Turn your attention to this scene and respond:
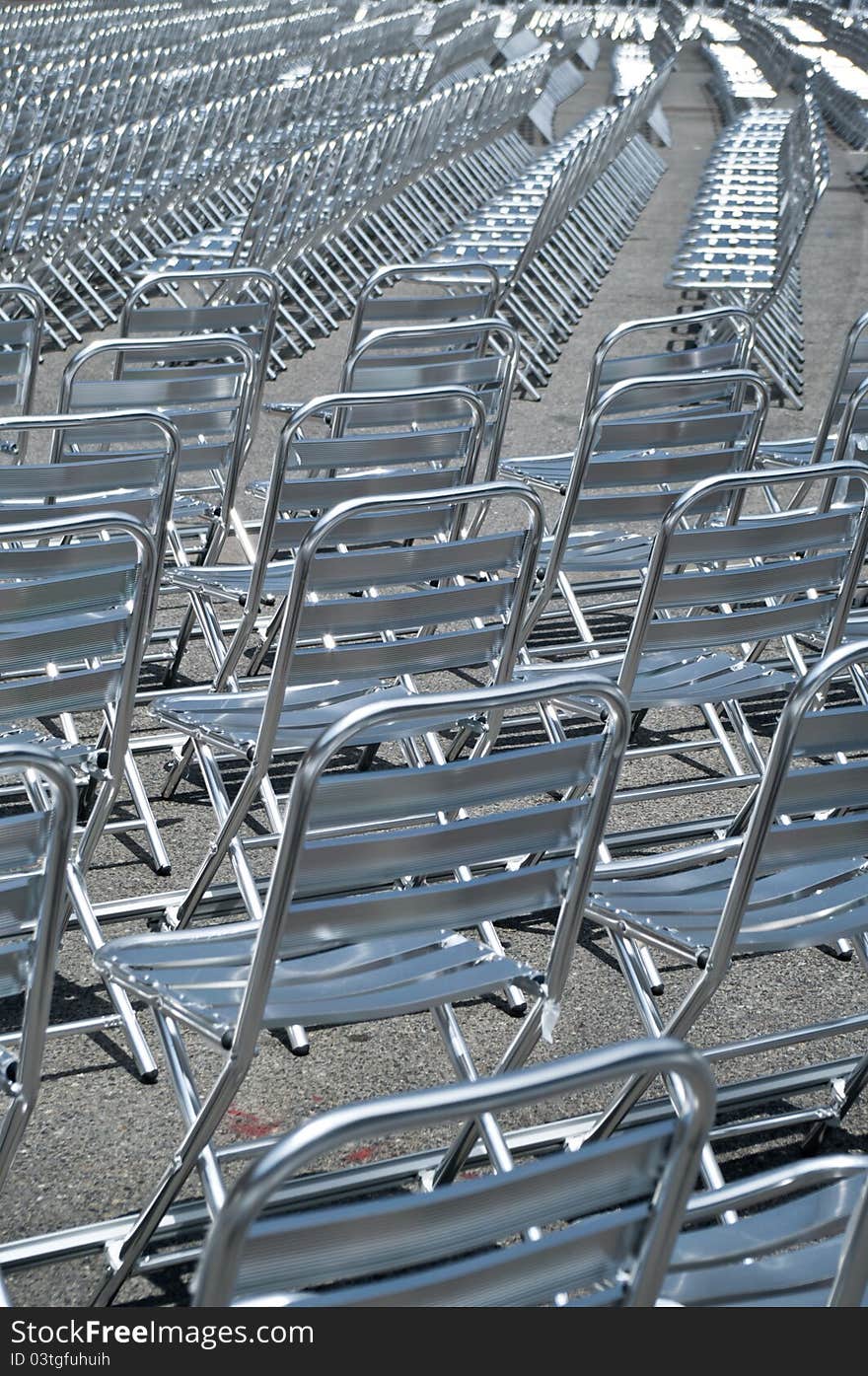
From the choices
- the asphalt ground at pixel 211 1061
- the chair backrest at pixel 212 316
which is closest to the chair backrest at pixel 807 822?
the asphalt ground at pixel 211 1061

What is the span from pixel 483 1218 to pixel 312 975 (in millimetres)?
1074

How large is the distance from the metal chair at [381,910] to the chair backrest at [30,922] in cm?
27

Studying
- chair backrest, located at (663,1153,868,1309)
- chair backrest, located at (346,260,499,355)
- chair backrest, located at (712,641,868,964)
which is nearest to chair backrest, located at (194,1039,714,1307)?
chair backrest, located at (663,1153,868,1309)

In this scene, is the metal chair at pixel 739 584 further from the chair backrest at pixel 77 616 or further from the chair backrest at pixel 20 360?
the chair backrest at pixel 20 360

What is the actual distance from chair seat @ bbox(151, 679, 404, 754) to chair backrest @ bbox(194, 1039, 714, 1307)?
192 cm

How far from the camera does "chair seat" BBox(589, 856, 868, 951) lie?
286cm

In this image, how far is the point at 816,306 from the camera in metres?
11.7

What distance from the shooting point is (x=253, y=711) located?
3.69 meters

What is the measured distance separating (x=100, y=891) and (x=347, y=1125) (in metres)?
2.51

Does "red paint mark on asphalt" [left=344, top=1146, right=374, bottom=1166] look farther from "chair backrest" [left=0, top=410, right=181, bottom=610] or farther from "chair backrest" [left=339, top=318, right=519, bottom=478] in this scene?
"chair backrest" [left=339, top=318, right=519, bottom=478]

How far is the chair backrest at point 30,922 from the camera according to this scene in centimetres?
219

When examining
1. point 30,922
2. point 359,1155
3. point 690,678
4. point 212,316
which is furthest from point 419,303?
point 30,922

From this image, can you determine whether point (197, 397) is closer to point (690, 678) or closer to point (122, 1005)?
point (690, 678)
